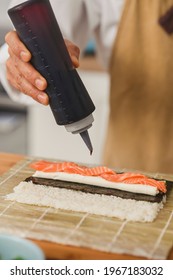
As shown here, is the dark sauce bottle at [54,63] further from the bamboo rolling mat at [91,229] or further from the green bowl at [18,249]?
the green bowl at [18,249]

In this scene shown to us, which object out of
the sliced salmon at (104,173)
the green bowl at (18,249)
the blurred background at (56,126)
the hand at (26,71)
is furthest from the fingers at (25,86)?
the blurred background at (56,126)

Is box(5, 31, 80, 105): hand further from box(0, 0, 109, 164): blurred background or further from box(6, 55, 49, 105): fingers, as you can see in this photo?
box(0, 0, 109, 164): blurred background

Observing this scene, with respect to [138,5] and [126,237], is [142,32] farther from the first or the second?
[126,237]

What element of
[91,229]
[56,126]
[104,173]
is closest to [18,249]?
[91,229]

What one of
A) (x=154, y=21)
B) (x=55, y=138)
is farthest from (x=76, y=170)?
(x=55, y=138)

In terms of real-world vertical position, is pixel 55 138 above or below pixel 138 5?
below

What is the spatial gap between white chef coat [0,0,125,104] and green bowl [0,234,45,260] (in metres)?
0.78

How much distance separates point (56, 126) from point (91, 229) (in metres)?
1.54

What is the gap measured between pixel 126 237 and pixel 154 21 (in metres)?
0.81

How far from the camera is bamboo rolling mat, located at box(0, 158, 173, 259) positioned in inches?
36.5

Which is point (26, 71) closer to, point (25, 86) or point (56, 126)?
point (25, 86)

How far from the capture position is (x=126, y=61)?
167 centimetres

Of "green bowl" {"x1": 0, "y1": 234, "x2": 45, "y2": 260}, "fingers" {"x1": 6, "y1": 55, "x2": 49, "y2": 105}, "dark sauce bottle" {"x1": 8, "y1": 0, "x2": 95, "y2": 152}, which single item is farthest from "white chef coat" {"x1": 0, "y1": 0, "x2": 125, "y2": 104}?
"green bowl" {"x1": 0, "y1": 234, "x2": 45, "y2": 260}

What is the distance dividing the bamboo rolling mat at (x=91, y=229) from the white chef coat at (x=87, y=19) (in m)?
0.62
